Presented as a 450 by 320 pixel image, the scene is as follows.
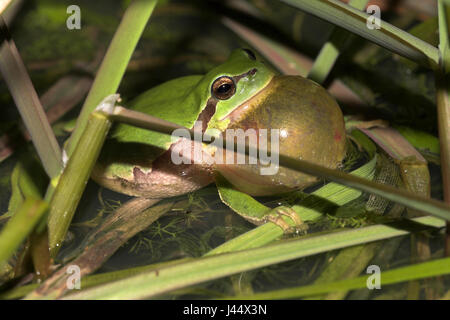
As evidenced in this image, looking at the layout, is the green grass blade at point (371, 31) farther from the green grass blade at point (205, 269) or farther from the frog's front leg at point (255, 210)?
the frog's front leg at point (255, 210)

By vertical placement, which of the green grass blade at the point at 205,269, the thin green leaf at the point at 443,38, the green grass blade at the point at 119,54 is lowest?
the green grass blade at the point at 205,269

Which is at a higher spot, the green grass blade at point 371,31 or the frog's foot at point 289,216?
the green grass blade at point 371,31

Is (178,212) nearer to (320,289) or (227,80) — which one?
(227,80)

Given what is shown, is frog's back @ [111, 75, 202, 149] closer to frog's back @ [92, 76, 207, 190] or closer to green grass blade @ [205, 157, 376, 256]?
frog's back @ [92, 76, 207, 190]

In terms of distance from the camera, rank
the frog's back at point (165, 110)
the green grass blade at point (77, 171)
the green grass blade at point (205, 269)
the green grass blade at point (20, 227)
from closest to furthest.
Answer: the green grass blade at point (20, 227)
the green grass blade at point (205, 269)
the green grass blade at point (77, 171)
the frog's back at point (165, 110)

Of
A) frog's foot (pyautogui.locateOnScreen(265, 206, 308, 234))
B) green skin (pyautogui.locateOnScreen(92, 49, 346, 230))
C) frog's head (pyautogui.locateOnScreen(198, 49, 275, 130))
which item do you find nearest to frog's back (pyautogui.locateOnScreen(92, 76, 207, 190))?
green skin (pyautogui.locateOnScreen(92, 49, 346, 230))

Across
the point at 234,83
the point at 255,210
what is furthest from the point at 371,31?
the point at 255,210

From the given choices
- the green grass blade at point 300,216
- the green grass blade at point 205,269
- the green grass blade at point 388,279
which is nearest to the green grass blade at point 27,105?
the green grass blade at point 205,269

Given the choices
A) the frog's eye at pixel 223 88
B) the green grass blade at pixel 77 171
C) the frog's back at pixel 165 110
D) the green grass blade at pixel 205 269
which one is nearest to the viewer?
the green grass blade at pixel 205 269
